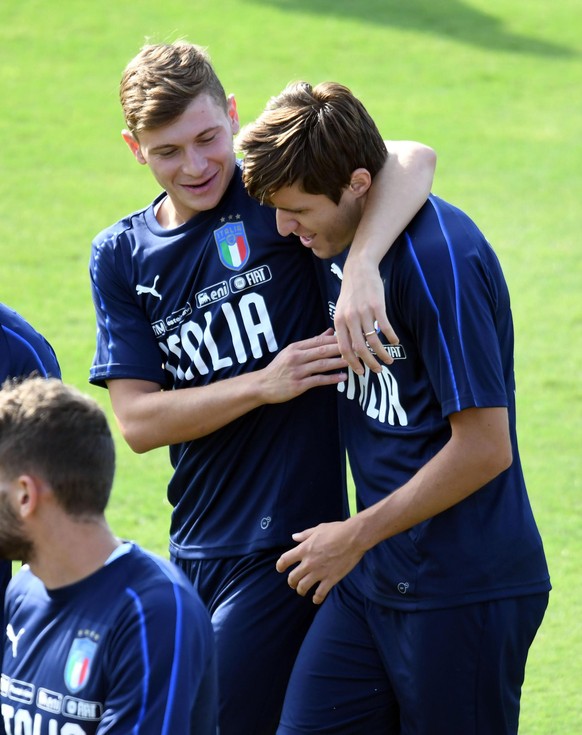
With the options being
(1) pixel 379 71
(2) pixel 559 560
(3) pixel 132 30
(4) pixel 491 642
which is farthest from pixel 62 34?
(4) pixel 491 642

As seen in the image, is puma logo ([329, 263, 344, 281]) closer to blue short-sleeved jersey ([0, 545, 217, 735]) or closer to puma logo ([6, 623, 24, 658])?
blue short-sleeved jersey ([0, 545, 217, 735])

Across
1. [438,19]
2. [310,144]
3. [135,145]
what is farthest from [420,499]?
[438,19]

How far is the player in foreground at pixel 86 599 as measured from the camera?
93.7 inches

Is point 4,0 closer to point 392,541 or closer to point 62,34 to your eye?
point 62,34

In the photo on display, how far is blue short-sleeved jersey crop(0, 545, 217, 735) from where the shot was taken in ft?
7.77

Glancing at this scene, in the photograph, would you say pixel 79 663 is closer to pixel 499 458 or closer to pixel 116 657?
pixel 116 657

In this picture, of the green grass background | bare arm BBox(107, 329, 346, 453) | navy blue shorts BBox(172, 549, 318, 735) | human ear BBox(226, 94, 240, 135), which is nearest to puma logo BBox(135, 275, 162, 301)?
bare arm BBox(107, 329, 346, 453)

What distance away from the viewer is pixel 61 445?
2.47 m

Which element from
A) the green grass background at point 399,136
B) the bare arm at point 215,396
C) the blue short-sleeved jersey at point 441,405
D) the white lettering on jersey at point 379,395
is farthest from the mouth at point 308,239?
the green grass background at point 399,136

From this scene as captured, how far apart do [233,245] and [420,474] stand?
0.96 metres

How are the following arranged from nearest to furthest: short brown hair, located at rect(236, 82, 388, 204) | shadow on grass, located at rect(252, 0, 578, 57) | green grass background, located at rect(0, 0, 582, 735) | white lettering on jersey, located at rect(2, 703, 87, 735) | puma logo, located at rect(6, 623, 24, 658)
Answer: white lettering on jersey, located at rect(2, 703, 87, 735), puma logo, located at rect(6, 623, 24, 658), short brown hair, located at rect(236, 82, 388, 204), green grass background, located at rect(0, 0, 582, 735), shadow on grass, located at rect(252, 0, 578, 57)

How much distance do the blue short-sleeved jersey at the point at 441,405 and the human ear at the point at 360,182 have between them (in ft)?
0.61

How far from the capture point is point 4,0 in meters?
16.5

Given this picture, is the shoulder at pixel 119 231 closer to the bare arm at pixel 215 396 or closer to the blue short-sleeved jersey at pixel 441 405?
the bare arm at pixel 215 396
